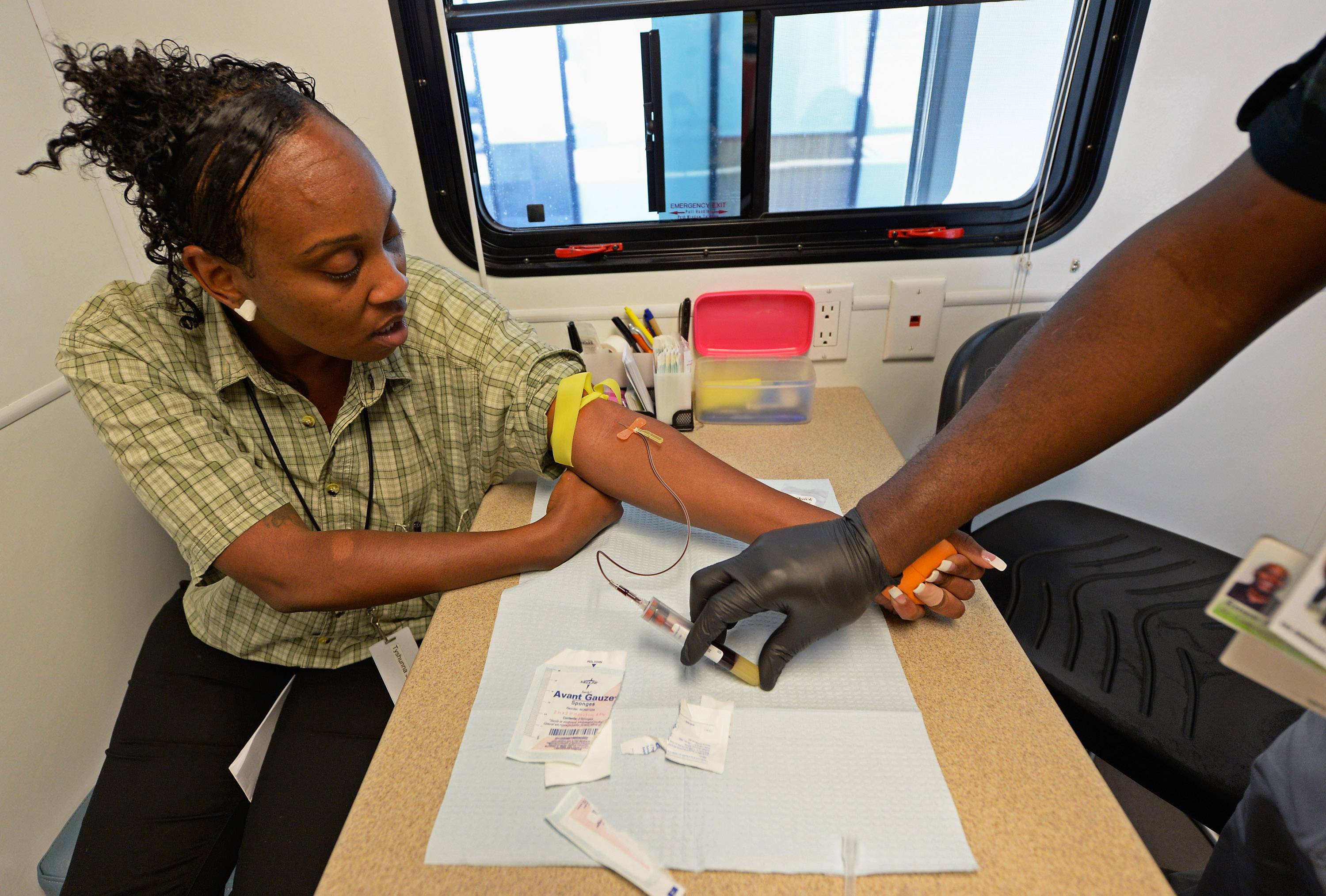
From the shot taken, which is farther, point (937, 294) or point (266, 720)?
point (937, 294)

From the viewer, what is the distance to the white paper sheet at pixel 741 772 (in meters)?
0.60

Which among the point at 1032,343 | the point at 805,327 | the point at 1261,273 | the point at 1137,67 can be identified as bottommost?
the point at 805,327

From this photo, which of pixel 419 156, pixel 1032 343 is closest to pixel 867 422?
pixel 1032 343

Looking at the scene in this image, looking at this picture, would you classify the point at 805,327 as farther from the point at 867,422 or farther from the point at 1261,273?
the point at 1261,273

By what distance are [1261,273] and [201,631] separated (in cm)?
153

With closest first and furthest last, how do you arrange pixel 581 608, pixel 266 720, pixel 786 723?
1. pixel 786 723
2. pixel 581 608
3. pixel 266 720

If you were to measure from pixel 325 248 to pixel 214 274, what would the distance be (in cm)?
18

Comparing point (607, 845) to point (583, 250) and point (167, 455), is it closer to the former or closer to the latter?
point (167, 455)

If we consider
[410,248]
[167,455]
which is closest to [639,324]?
[410,248]

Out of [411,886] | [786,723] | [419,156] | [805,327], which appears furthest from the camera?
[805,327]

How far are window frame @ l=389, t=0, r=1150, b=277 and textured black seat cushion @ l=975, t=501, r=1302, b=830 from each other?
0.67 meters

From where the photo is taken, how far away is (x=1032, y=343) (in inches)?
29.3

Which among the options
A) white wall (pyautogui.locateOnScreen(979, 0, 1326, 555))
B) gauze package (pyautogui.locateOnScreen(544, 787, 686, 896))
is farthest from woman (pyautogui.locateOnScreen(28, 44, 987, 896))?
white wall (pyautogui.locateOnScreen(979, 0, 1326, 555))

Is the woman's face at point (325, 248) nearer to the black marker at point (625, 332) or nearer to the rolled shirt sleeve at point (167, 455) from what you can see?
the rolled shirt sleeve at point (167, 455)
